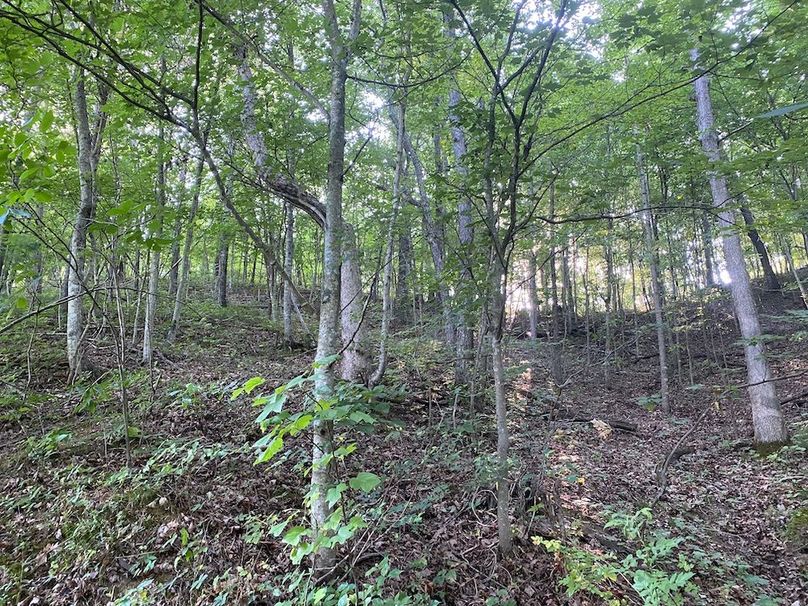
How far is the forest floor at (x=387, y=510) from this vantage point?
3.54m

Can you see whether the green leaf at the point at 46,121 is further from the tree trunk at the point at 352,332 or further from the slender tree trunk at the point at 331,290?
the tree trunk at the point at 352,332

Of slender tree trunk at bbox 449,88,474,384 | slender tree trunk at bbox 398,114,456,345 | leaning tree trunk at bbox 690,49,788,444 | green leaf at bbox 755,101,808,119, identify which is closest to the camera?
green leaf at bbox 755,101,808,119

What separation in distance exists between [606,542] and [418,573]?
2000mm

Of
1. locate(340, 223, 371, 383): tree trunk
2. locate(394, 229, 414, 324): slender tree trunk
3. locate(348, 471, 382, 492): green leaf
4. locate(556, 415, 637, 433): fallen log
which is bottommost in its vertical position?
locate(556, 415, 637, 433): fallen log

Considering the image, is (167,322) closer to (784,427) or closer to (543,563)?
(543,563)

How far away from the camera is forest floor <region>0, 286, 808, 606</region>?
3543 mm

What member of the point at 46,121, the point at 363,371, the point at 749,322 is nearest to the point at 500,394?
the point at 46,121

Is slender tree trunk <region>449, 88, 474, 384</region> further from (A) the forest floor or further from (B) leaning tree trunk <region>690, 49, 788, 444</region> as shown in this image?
(B) leaning tree trunk <region>690, 49, 788, 444</region>

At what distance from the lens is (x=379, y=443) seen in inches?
221

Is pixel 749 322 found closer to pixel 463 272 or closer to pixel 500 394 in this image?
pixel 463 272

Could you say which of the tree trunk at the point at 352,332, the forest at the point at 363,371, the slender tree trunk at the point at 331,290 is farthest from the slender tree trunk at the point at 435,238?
the slender tree trunk at the point at 331,290

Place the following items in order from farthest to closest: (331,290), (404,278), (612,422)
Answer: (612,422) < (404,278) < (331,290)

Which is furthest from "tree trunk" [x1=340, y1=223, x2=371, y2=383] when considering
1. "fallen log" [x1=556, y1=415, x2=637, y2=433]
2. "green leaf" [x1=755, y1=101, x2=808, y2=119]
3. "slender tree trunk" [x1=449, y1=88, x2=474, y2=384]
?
"green leaf" [x1=755, y1=101, x2=808, y2=119]

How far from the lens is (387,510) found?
4.10m
